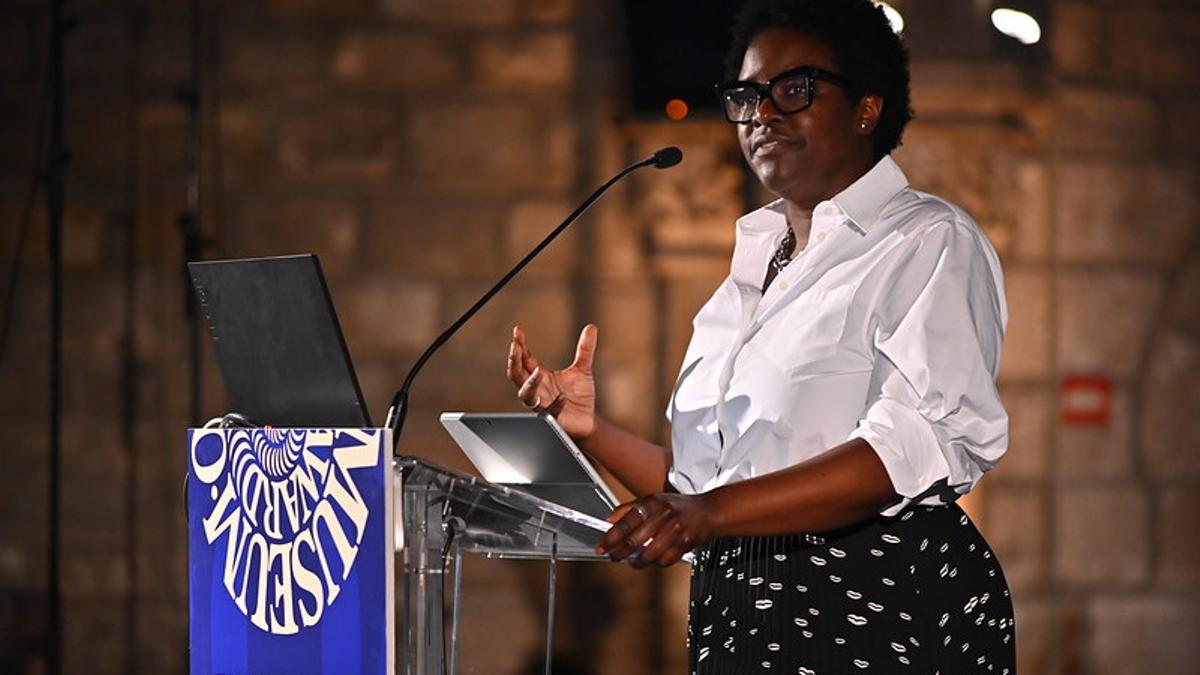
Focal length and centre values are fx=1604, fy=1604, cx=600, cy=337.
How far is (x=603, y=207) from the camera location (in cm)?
500

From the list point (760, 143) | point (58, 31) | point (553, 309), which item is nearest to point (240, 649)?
point (760, 143)

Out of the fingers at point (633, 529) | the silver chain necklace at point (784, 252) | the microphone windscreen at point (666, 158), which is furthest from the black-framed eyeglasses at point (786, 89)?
the fingers at point (633, 529)

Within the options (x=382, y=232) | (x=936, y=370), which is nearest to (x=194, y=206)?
(x=382, y=232)

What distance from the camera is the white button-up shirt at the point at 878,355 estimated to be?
1876 millimetres

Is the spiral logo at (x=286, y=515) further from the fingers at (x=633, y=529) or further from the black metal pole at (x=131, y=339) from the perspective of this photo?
the black metal pole at (x=131, y=339)

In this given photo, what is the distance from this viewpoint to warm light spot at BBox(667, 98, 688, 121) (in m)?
4.90

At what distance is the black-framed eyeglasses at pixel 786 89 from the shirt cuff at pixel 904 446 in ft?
1.49

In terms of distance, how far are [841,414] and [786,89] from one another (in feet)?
1.47

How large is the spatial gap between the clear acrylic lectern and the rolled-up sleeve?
14.3 inches

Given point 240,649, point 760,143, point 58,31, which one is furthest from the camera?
point 58,31

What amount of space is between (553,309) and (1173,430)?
2048mm

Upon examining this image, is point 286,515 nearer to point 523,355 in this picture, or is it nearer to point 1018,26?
point 523,355

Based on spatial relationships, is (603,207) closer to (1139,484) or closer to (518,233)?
(518,233)

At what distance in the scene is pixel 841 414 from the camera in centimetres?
199
